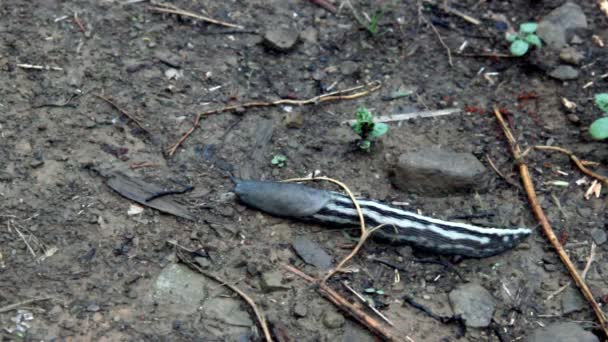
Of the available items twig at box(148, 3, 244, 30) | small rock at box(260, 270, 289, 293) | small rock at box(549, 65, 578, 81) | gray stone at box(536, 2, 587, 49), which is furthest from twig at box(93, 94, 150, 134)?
gray stone at box(536, 2, 587, 49)

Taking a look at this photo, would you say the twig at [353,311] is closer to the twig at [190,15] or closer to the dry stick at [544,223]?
the dry stick at [544,223]

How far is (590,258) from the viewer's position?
13.6 ft

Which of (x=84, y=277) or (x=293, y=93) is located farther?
(x=293, y=93)

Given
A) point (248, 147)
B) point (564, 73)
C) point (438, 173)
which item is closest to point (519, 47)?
point (564, 73)

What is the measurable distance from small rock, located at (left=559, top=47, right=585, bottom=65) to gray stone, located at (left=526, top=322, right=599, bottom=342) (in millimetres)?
2105

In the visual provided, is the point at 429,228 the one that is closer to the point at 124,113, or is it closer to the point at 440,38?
the point at 440,38

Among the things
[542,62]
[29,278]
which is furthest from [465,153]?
[29,278]

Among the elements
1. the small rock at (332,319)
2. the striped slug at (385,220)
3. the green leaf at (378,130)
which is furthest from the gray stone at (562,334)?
the green leaf at (378,130)

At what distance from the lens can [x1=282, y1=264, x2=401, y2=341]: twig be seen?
3.63m

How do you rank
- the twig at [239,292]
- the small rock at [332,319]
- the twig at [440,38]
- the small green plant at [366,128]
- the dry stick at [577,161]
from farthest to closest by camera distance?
the twig at [440,38] → the dry stick at [577,161] → the small green plant at [366,128] → the small rock at [332,319] → the twig at [239,292]

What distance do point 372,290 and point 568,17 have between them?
2.83 meters

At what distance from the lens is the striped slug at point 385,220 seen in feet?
13.2

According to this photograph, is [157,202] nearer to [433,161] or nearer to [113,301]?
[113,301]

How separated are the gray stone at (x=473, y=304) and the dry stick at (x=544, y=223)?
1.69 feet
